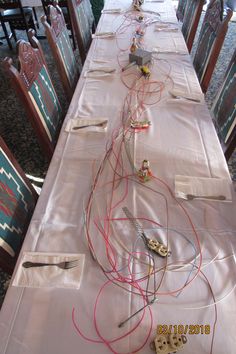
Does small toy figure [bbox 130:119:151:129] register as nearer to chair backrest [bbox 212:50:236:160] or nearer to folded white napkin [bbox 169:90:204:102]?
folded white napkin [bbox 169:90:204:102]

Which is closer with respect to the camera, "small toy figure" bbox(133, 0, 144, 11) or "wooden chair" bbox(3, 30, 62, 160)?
"wooden chair" bbox(3, 30, 62, 160)

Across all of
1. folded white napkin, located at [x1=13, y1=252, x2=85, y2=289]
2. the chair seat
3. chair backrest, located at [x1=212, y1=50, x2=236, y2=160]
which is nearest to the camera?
folded white napkin, located at [x1=13, y1=252, x2=85, y2=289]

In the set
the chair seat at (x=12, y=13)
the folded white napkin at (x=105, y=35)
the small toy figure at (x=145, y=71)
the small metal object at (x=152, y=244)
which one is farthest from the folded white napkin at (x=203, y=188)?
the chair seat at (x=12, y=13)

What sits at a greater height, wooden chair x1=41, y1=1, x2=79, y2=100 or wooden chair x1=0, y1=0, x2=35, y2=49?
wooden chair x1=41, y1=1, x2=79, y2=100

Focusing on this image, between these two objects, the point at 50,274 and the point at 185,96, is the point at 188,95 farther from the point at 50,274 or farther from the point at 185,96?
the point at 50,274

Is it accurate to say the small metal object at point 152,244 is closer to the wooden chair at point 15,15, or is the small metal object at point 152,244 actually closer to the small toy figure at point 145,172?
the small toy figure at point 145,172

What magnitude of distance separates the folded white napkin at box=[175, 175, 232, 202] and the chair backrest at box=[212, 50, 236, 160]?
0.38 m

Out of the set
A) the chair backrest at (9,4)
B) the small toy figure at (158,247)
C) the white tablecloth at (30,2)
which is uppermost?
the small toy figure at (158,247)

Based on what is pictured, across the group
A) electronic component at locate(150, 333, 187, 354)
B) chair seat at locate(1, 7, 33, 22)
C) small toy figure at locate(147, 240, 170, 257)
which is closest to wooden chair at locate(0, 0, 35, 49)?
chair seat at locate(1, 7, 33, 22)

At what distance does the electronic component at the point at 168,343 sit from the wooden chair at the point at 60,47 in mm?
1314

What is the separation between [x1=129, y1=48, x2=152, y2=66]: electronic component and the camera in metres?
1.39

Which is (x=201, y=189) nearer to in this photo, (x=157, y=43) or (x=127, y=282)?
(x=127, y=282)

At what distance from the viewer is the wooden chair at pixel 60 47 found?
4.25 feet

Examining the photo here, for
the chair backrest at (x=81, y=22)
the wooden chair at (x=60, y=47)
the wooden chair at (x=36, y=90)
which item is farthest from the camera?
the chair backrest at (x=81, y=22)
